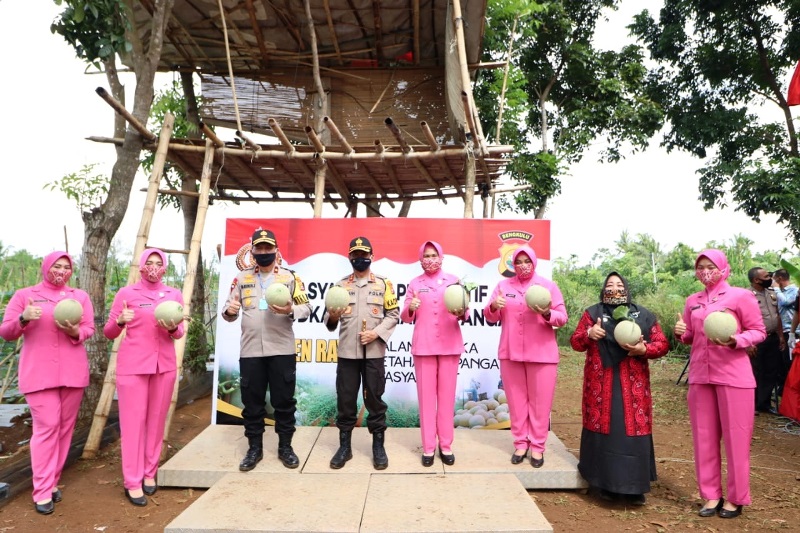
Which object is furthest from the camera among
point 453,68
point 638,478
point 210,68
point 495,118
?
A: point 495,118

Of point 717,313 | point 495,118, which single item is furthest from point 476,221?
point 495,118

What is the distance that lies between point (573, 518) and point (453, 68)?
520cm

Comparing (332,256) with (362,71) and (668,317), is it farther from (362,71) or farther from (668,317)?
(668,317)

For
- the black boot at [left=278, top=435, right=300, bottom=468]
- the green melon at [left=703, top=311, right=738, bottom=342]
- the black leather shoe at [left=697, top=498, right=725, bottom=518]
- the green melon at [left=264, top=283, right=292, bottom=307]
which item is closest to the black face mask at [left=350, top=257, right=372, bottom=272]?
the green melon at [left=264, top=283, right=292, bottom=307]

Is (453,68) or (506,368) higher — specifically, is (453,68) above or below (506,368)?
above

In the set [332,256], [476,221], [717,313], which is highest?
[476,221]

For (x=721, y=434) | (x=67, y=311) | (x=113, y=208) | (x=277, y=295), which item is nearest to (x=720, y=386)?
(x=721, y=434)

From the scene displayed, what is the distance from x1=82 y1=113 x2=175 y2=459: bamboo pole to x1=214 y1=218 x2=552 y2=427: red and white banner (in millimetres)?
826

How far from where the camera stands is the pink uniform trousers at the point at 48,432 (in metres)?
4.01

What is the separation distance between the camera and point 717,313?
12.2 ft

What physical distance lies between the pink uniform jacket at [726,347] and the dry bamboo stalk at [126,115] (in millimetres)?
5432

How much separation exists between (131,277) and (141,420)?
1.82m

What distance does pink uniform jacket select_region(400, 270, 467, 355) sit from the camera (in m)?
4.39

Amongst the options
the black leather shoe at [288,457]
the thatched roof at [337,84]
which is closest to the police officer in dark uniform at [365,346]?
the black leather shoe at [288,457]
